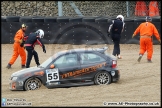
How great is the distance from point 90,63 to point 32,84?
1.87 meters

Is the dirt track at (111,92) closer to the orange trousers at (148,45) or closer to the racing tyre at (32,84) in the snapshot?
the racing tyre at (32,84)

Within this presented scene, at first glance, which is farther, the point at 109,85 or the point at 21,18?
the point at 21,18

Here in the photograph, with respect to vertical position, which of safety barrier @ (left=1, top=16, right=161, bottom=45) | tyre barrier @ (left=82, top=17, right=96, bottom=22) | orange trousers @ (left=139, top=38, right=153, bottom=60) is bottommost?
orange trousers @ (left=139, top=38, right=153, bottom=60)

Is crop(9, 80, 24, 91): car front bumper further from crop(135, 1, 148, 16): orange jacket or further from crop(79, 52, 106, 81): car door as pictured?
crop(135, 1, 148, 16): orange jacket

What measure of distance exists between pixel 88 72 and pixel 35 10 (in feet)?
47.4

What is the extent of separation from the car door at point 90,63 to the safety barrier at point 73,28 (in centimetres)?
841

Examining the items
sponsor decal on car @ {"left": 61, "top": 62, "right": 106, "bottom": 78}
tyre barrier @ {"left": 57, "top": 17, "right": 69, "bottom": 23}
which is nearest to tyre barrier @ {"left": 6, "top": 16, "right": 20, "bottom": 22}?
tyre barrier @ {"left": 57, "top": 17, "right": 69, "bottom": 23}

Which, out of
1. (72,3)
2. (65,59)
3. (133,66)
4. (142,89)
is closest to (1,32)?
(72,3)

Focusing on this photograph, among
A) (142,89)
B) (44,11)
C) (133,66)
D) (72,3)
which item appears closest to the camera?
(142,89)

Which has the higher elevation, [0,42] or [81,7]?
[81,7]

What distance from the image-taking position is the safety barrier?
2502 cm

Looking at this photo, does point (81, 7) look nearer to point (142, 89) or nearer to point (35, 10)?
point (35, 10)

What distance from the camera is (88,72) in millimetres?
16500

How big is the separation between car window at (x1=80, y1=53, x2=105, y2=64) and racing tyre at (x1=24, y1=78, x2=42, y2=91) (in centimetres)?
149
